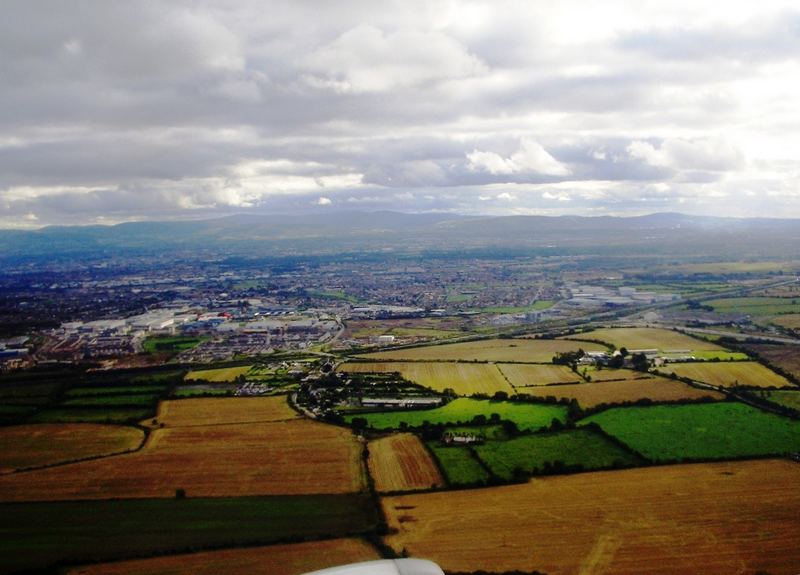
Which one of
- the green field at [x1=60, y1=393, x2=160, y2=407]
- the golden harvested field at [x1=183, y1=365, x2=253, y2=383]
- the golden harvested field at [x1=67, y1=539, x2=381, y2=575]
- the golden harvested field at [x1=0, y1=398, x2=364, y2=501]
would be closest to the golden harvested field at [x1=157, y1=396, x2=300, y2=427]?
the green field at [x1=60, y1=393, x2=160, y2=407]

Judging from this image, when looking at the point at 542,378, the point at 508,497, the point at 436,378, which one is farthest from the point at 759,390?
the point at 508,497

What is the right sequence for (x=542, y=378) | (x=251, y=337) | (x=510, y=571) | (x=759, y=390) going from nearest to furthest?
1. (x=510, y=571)
2. (x=759, y=390)
3. (x=542, y=378)
4. (x=251, y=337)

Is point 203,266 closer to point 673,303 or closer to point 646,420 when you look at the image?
point 673,303

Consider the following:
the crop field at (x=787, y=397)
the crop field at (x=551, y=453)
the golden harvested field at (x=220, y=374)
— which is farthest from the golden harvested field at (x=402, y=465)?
the crop field at (x=787, y=397)

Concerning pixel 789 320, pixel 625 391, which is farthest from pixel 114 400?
pixel 789 320

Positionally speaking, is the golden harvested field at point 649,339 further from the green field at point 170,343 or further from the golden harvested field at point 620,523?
the green field at point 170,343

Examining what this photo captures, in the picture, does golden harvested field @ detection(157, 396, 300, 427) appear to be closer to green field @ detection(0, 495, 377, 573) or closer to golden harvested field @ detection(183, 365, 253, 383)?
golden harvested field @ detection(183, 365, 253, 383)
